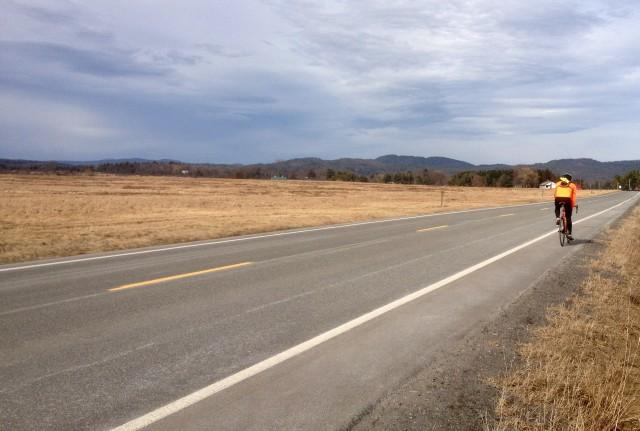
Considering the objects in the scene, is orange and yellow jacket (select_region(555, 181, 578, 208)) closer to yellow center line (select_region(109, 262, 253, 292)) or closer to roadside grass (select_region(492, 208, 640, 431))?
roadside grass (select_region(492, 208, 640, 431))

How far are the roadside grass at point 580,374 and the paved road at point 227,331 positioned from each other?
903 mm

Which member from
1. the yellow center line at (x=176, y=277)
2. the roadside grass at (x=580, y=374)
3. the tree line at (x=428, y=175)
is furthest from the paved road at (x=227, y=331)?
the tree line at (x=428, y=175)

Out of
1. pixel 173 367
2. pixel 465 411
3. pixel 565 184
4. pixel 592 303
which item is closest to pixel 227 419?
pixel 173 367

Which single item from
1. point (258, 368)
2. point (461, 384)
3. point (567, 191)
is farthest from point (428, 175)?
point (258, 368)

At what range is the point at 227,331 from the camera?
18.0ft

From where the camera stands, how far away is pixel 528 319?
6133 mm

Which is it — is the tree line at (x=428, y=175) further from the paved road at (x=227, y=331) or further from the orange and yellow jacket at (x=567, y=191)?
the paved road at (x=227, y=331)

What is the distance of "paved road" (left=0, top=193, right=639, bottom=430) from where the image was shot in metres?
3.74

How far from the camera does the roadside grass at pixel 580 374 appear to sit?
3.49 m

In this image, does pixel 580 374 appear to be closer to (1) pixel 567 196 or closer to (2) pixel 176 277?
(2) pixel 176 277

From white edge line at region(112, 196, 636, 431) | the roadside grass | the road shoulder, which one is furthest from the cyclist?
the road shoulder

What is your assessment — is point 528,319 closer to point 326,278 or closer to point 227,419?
point 326,278

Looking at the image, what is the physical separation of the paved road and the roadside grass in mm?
903

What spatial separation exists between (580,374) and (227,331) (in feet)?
11.3
